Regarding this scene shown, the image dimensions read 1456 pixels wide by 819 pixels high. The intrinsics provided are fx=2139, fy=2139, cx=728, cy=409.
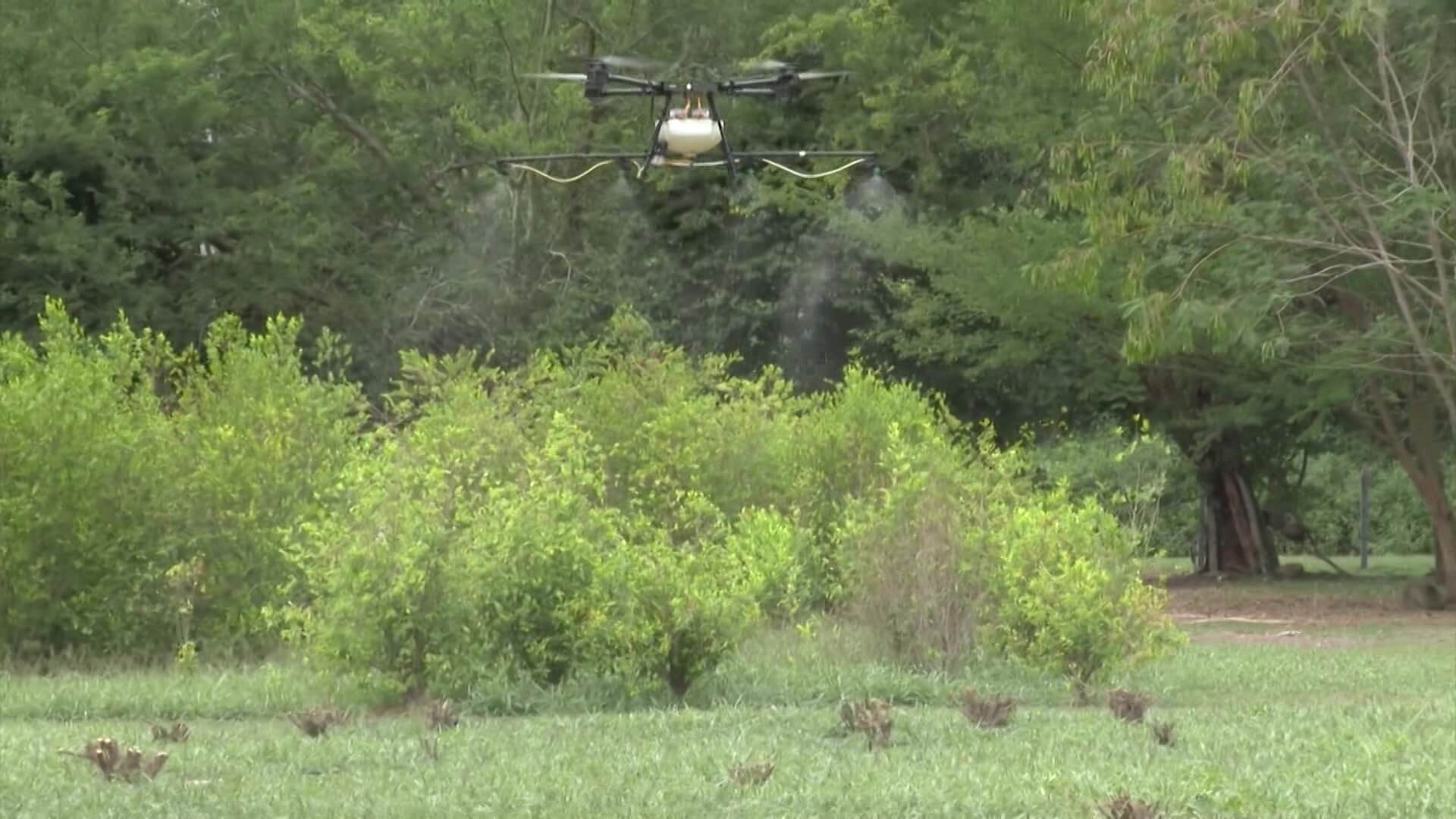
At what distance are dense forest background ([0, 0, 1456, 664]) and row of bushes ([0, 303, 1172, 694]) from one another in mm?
2628

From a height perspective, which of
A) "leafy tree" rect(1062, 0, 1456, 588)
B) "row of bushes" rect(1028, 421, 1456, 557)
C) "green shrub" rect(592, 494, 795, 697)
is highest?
"leafy tree" rect(1062, 0, 1456, 588)

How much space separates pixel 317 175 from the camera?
2709cm

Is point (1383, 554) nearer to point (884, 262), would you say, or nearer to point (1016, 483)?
point (884, 262)

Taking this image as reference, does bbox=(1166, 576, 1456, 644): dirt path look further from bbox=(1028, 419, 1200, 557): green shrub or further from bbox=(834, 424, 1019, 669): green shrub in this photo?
bbox=(834, 424, 1019, 669): green shrub

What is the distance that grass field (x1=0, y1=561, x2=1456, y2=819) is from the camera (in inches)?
288

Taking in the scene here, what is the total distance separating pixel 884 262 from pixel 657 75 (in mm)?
3640

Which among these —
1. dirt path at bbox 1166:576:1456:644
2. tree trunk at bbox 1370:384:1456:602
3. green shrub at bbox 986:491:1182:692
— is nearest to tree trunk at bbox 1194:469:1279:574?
dirt path at bbox 1166:576:1456:644

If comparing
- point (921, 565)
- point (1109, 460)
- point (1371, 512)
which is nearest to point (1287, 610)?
point (1109, 460)

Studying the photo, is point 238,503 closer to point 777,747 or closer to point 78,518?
point 78,518

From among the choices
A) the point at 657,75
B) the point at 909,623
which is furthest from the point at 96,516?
the point at 657,75

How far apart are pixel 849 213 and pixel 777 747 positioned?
54.4ft

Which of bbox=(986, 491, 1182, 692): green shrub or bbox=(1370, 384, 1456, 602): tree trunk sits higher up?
bbox=(1370, 384, 1456, 602): tree trunk

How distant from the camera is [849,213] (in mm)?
24953

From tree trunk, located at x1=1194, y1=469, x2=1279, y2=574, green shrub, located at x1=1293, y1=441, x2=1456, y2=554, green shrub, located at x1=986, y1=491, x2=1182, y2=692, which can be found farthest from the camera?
green shrub, located at x1=1293, y1=441, x2=1456, y2=554
